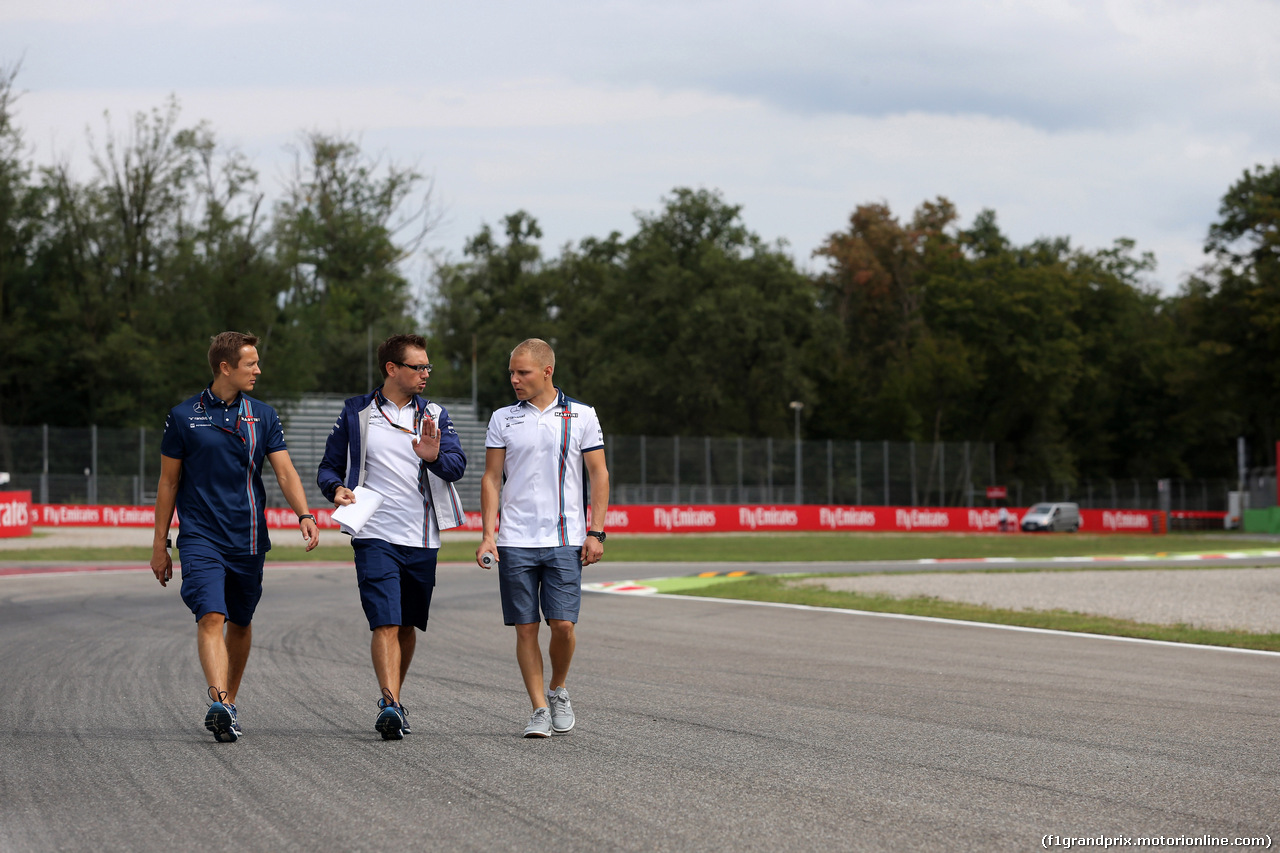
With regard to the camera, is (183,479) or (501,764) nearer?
(501,764)

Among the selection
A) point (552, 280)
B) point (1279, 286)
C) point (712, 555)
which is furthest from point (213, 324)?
point (1279, 286)

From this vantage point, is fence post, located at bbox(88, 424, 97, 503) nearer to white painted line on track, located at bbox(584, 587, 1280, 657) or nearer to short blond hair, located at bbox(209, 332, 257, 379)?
white painted line on track, located at bbox(584, 587, 1280, 657)

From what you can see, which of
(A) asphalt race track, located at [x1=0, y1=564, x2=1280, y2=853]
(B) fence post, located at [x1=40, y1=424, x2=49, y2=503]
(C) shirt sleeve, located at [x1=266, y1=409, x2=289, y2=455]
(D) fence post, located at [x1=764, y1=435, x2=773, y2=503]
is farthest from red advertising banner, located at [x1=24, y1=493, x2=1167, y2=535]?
(C) shirt sleeve, located at [x1=266, y1=409, x2=289, y2=455]

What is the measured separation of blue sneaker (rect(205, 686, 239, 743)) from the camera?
19.8 ft

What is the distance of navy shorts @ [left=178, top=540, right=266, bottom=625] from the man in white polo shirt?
46.2 inches

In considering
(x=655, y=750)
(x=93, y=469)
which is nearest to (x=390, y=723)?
(x=655, y=750)

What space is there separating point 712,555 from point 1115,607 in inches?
633

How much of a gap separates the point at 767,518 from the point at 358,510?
4368cm

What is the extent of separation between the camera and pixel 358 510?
6.30 m

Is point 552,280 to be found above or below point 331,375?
above

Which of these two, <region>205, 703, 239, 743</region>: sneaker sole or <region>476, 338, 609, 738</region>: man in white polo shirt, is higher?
<region>476, 338, 609, 738</region>: man in white polo shirt

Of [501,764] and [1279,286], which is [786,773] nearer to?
[501,764]

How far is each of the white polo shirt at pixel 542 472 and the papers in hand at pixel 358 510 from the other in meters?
0.60

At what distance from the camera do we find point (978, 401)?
8006 cm
